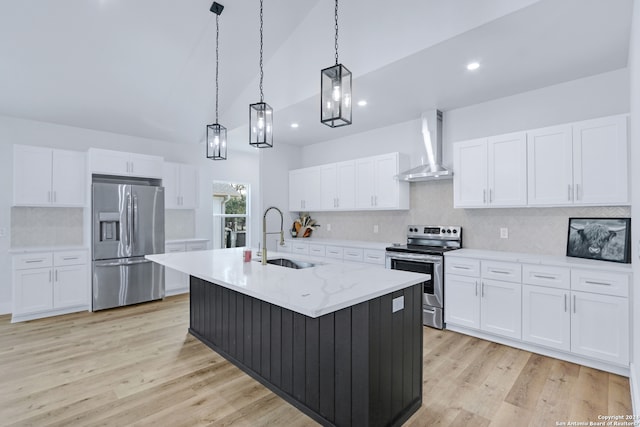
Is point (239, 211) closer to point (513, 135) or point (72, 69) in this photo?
point (72, 69)

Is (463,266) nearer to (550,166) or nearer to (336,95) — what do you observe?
(550,166)

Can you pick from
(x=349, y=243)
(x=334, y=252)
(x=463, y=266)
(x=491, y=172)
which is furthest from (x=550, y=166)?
(x=334, y=252)

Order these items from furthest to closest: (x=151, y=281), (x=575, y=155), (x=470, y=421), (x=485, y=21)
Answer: (x=151, y=281)
(x=575, y=155)
(x=485, y=21)
(x=470, y=421)

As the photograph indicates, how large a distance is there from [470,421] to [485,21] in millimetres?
2760

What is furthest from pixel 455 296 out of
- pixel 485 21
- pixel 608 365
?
pixel 485 21

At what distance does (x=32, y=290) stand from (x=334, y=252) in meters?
4.01

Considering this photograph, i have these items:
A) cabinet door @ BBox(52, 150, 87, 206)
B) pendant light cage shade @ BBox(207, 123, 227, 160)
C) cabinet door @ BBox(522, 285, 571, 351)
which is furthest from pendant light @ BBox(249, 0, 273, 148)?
cabinet door @ BBox(52, 150, 87, 206)

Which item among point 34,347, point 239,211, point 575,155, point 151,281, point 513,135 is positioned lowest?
point 34,347

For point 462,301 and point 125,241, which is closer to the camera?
point 462,301

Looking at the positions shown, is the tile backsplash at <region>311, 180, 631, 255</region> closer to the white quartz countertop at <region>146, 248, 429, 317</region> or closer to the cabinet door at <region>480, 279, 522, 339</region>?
the cabinet door at <region>480, 279, 522, 339</region>

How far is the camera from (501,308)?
3262mm

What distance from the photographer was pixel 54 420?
213cm

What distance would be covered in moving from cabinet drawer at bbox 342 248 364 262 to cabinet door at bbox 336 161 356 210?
737mm

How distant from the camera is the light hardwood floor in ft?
7.06
